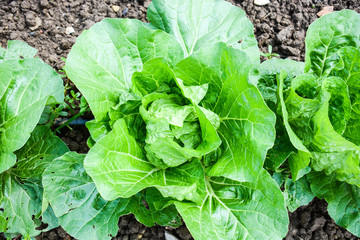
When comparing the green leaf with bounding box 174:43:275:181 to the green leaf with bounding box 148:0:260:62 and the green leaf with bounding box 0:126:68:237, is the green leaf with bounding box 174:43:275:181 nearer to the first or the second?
the green leaf with bounding box 148:0:260:62

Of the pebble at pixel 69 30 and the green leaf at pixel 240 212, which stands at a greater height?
the pebble at pixel 69 30

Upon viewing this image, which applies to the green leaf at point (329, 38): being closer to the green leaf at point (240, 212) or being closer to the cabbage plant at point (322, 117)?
the cabbage plant at point (322, 117)

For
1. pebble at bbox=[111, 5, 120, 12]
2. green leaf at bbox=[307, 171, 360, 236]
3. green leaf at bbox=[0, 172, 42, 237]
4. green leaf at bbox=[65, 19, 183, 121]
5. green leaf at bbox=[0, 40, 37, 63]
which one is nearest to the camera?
green leaf at bbox=[65, 19, 183, 121]

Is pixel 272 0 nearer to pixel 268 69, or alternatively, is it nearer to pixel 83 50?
pixel 268 69

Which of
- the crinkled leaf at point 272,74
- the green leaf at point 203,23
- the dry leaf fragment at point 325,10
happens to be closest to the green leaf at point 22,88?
the green leaf at point 203,23

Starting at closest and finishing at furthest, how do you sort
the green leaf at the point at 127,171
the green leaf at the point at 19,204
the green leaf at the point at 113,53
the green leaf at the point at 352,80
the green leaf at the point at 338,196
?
the green leaf at the point at 127,171
the green leaf at the point at 113,53
the green leaf at the point at 352,80
the green leaf at the point at 19,204
the green leaf at the point at 338,196

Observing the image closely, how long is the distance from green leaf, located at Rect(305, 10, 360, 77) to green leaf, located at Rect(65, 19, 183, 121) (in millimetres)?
1109

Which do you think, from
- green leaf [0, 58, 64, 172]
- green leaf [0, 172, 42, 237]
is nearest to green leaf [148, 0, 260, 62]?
green leaf [0, 58, 64, 172]

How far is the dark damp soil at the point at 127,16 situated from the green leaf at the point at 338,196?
559mm

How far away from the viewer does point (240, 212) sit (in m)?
2.65

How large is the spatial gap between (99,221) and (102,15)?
89.6 inches

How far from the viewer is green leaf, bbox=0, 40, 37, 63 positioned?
326 centimetres

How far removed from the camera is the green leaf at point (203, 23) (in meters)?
3.01

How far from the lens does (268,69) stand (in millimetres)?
3170
